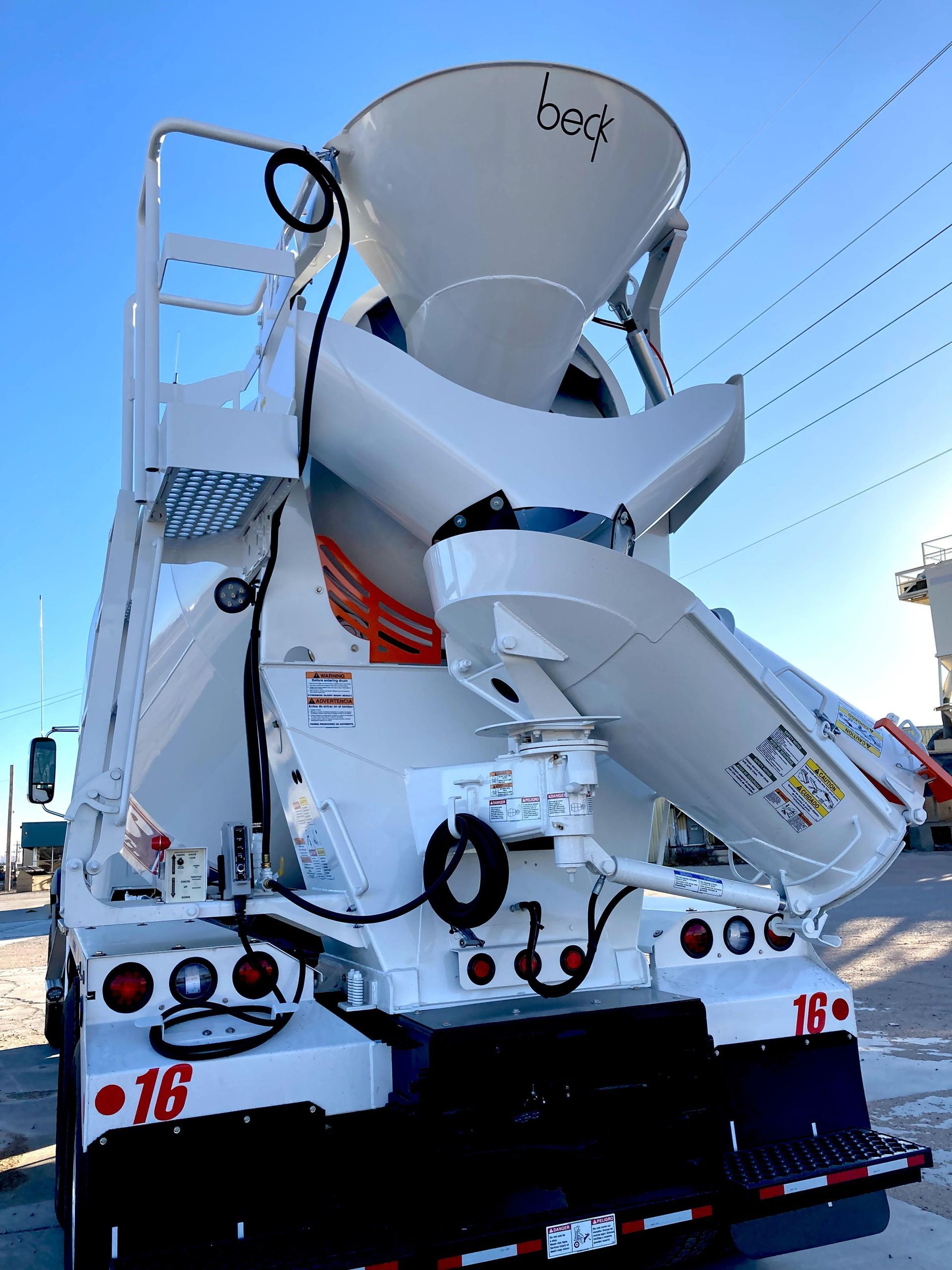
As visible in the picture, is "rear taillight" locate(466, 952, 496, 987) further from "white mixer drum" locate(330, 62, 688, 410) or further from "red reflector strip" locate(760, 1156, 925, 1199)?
"white mixer drum" locate(330, 62, 688, 410)

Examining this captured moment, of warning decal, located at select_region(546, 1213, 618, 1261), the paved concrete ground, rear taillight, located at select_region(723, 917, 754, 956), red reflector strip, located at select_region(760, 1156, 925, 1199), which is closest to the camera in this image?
warning decal, located at select_region(546, 1213, 618, 1261)

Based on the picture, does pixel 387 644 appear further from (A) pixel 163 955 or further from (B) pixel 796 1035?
(B) pixel 796 1035

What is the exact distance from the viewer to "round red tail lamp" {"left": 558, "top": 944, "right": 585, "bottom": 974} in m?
3.12

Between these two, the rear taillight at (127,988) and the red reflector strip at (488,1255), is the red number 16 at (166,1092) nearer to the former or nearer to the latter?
the rear taillight at (127,988)

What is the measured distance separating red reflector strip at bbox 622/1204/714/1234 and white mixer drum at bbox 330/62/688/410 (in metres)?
2.59

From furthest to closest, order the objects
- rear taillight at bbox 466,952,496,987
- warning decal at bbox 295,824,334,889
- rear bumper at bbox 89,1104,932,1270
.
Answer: warning decal at bbox 295,824,334,889
rear taillight at bbox 466,952,496,987
rear bumper at bbox 89,1104,932,1270

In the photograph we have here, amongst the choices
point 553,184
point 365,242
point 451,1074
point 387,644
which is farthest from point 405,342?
point 451,1074

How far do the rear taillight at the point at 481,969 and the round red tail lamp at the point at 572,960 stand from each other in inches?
9.5

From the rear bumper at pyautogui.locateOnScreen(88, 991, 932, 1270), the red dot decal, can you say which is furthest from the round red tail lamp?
the red dot decal

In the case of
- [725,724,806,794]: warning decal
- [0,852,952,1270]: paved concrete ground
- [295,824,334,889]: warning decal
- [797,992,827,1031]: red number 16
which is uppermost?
[725,724,806,794]: warning decal

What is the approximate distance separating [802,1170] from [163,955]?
1.87 meters

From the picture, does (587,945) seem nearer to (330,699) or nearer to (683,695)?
(683,695)

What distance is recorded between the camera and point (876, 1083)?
5.11m

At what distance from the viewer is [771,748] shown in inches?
116
